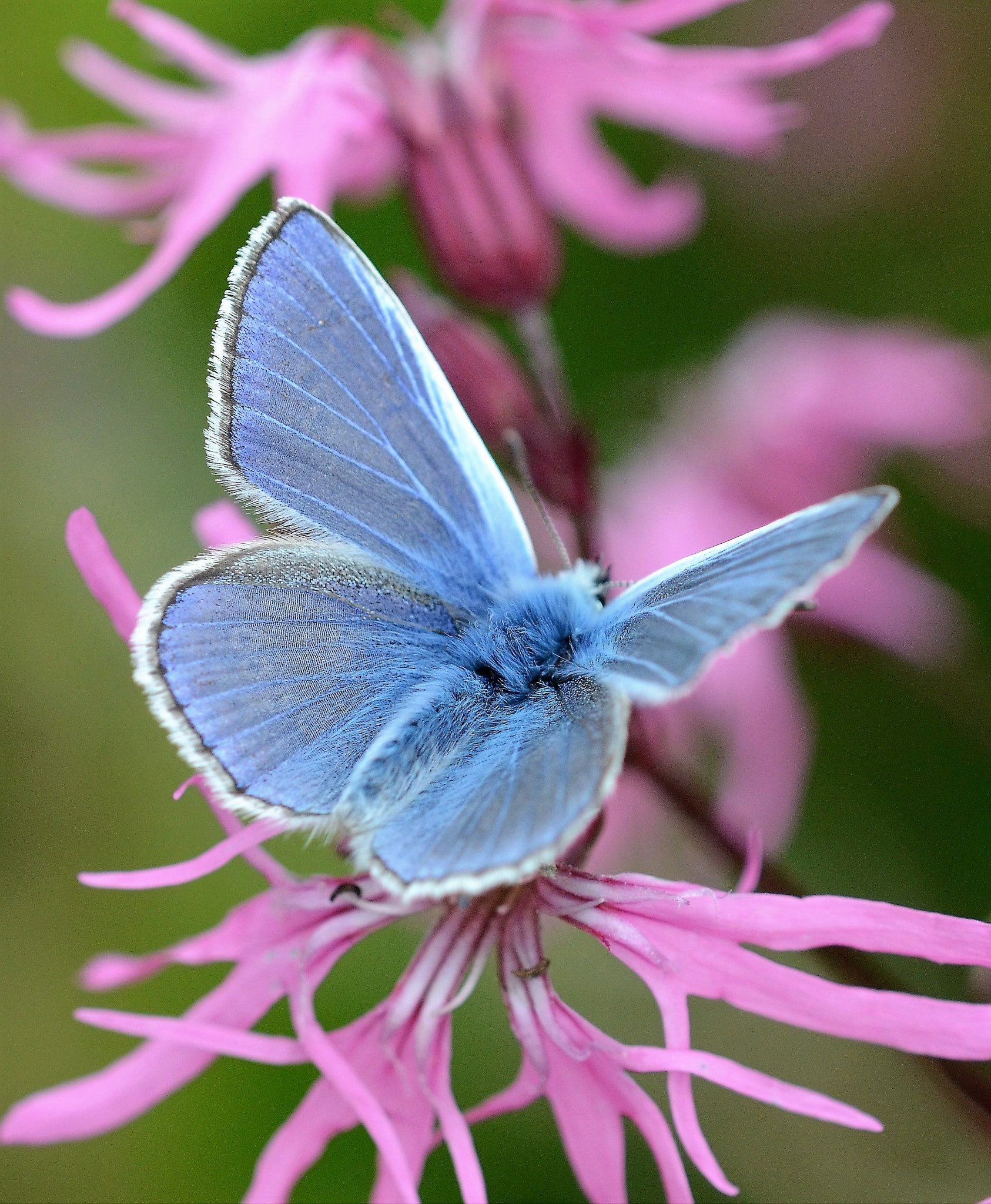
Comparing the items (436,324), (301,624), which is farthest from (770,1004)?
(436,324)

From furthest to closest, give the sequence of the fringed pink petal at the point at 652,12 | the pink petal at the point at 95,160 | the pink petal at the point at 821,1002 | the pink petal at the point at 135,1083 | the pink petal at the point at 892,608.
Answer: the pink petal at the point at 892,608 → the pink petal at the point at 95,160 → the fringed pink petal at the point at 652,12 → the pink petal at the point at 135,1083 → the pink petal at the point at 821,1002

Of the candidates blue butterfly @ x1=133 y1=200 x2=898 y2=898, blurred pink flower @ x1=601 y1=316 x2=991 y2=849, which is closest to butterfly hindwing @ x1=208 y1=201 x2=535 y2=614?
blue butterfly @ x1=133 y1=200 x2=898 y2=898

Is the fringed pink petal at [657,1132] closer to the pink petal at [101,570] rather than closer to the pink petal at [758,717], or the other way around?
the pink petal at [101,570]

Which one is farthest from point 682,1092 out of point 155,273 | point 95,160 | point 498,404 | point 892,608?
point 95,160

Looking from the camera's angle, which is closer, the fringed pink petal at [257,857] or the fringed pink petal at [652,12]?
the fringed pink petal at [257,857]

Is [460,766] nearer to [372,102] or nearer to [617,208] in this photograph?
[372,102]

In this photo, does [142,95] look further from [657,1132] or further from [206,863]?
[657,1132]

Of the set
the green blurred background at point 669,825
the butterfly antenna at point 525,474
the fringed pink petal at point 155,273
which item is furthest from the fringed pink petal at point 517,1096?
the fringed pink petal at point 155,273
